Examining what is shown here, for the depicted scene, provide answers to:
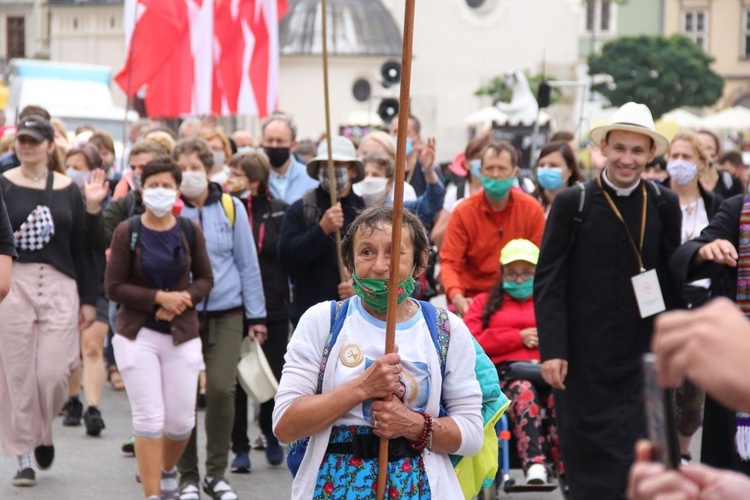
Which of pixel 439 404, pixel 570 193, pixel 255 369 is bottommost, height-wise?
pixel 255 369

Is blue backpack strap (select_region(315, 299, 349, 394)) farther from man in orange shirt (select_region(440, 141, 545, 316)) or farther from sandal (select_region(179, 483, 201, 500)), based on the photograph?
man in orange shirt (select_region(440, 141, 545, 316))

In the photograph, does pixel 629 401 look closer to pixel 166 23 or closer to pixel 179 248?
pixel 179 248

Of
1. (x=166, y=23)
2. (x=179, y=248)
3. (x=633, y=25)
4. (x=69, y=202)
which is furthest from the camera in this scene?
(x=633, y=25)

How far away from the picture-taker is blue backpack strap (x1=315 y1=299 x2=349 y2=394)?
4.50 meters

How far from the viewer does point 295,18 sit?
6494 centimetres

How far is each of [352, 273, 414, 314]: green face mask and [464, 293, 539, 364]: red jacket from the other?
3.81 m

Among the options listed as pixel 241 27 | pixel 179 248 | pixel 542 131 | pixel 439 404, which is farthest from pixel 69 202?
pixel 542 131

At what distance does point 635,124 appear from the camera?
22.1 ft

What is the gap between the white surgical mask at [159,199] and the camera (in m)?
7.88

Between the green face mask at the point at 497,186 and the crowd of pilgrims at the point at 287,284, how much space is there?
0.04 ft

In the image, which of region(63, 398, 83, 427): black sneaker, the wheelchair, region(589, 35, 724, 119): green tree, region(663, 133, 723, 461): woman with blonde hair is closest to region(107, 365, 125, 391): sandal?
region(63, 398, 83, 427): black sneaker

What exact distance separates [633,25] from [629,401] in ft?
245

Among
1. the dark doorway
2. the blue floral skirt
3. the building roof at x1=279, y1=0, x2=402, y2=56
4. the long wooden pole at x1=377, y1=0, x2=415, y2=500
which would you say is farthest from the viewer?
the dark doorway

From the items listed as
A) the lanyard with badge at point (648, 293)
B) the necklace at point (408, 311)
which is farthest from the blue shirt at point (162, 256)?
the necklace at point (408, 311)
